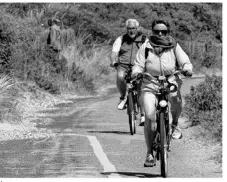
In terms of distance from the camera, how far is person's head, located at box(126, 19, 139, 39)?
15.2 meters

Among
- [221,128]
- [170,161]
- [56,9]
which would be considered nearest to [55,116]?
[221,128]

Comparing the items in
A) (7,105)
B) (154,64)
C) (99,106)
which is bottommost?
(99,106)

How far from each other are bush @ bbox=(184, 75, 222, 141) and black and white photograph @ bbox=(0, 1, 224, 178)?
0.07 feet

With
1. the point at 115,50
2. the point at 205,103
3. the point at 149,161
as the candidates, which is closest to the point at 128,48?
the point at 115,50

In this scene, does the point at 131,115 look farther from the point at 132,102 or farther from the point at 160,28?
the point at 160,28

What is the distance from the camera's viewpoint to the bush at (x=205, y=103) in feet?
49.1

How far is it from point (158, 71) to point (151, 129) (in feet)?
2.50

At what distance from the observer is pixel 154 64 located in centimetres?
1004

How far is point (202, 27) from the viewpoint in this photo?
5184 centimetres

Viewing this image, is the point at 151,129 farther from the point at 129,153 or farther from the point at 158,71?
the point at 129,153

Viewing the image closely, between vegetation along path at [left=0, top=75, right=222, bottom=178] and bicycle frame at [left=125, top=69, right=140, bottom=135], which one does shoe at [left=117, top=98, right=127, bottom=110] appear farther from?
vegetation along path at [left=0, top=75, right=222, bottom=178]

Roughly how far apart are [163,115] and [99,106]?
35.2 feet

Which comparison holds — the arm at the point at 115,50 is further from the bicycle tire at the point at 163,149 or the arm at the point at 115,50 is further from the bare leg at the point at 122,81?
the bicycle tire at the point at 163,149

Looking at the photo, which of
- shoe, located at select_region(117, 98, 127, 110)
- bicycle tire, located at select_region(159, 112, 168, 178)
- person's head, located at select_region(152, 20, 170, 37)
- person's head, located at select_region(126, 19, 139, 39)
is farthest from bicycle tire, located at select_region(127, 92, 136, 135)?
bicycle tire, located at select_region(159, 112, 168, 178)
